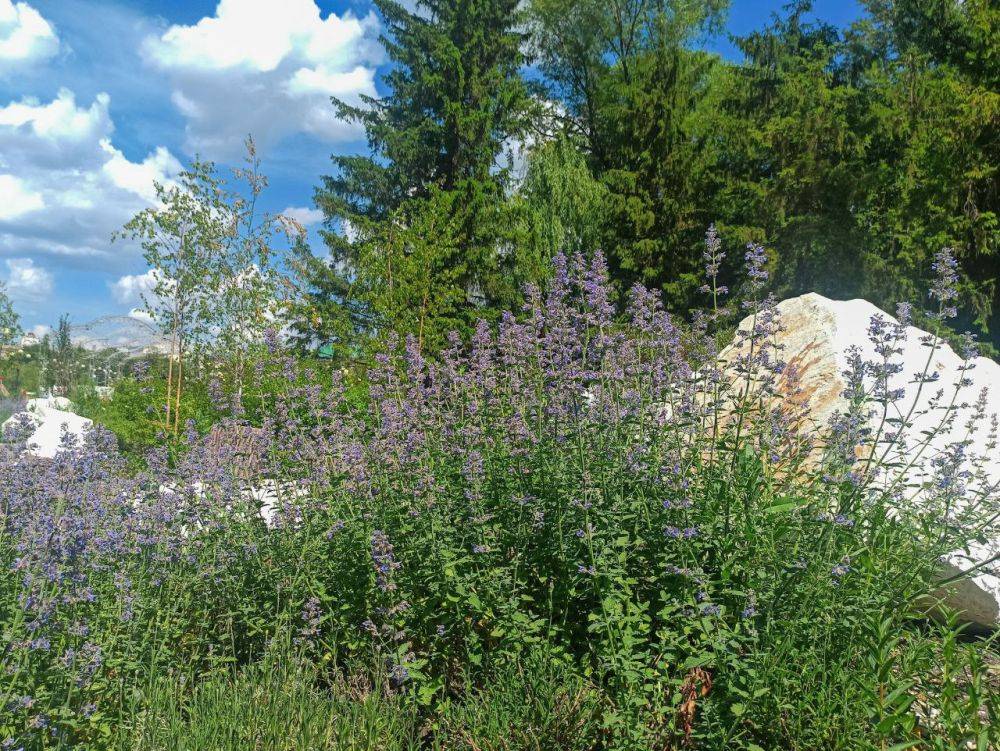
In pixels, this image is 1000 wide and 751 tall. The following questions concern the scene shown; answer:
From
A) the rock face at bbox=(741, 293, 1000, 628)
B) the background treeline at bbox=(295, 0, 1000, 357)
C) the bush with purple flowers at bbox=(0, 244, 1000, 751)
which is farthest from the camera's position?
the background treeline at bbox=(295, 0, 1000, 357)

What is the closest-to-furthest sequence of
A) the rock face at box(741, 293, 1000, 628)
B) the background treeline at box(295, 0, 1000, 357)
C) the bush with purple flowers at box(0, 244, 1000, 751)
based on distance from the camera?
1. the bush with purple flowers at box(0, 244, 1000, 751)
2. the rock face at box(741, 293, 1000, 628)
3. the background treeline at box(295, 0, 1000, 357)

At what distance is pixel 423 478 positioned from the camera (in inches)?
145

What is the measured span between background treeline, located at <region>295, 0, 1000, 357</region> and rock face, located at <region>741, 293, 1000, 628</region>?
13.5 meters

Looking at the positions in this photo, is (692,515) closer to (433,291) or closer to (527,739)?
(527,739)

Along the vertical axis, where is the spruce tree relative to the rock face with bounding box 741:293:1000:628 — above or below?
above

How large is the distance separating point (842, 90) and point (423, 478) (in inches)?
928

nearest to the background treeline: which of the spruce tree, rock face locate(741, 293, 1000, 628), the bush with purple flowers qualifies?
the spruce tree

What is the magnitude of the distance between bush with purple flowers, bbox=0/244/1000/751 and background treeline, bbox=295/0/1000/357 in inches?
613

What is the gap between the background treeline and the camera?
21.0m

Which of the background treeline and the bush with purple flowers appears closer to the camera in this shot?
the bush with purple flowers

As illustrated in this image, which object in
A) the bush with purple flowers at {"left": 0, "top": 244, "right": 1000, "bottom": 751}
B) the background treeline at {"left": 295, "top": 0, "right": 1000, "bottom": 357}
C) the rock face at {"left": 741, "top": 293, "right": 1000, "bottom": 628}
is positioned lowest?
the bush with purple flowers at {"left": 0, "top": 244, "right": 1000, "bottom": 751}

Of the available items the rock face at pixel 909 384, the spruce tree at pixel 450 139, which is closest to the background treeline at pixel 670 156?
the spruce tree at pixel 450 139

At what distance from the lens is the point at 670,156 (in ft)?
79.2

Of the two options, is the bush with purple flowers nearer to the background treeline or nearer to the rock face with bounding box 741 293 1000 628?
the rock face with bounding box 741 293 1000 628
